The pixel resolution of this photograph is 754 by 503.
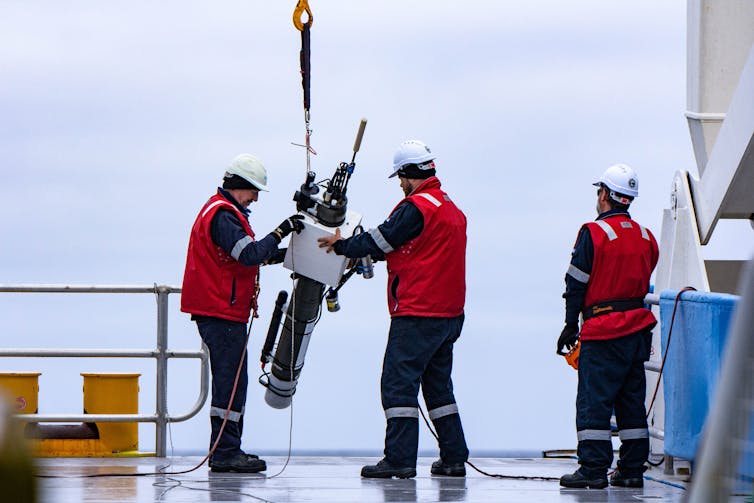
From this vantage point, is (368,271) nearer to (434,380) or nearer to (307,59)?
(434,380)

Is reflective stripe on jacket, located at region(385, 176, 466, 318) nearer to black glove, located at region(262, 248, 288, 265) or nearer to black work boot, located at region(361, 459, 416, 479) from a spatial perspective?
black glove, located at region(262, 248, 288, 265)

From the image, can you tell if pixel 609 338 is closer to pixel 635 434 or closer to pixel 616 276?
pixel 616 276

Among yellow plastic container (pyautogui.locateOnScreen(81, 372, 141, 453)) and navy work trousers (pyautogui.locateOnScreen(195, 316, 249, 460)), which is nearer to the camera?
navy work trousers (pyautogui.locateOnScreen(195, 316, 249, 460))

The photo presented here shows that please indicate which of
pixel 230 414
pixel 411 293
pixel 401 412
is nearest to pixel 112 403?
pixel 230 414

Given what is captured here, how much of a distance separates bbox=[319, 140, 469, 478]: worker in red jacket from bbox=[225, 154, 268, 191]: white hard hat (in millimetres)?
733

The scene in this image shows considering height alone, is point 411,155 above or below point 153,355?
above

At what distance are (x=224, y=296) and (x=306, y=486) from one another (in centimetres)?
153

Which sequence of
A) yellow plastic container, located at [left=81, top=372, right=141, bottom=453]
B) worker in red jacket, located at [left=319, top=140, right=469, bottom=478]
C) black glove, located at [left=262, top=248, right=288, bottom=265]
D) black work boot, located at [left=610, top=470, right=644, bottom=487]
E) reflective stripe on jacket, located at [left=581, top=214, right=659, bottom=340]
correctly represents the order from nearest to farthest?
1. reflective stripe on jacket, located at [left=581, top=214, right=659, bottom=340]
2. black work boot, located at [left=610, top=470, right=644, bottom=487]
3. worker in red jacket, located at [left=319, top=140, right=469, bottom=478]
4. black glove, located at [left=262, top=248, right=288, bottom=265]
5. yellow plastic container, located at [left=81, top=372, right=141, bottom=453]

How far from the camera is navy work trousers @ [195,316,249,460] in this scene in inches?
A: 338

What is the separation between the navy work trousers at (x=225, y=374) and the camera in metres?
8.59

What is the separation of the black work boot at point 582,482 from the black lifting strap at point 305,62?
10.3 feet

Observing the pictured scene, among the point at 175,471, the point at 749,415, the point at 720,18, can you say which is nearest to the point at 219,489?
the point at 175,471

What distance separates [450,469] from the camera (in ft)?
28.3

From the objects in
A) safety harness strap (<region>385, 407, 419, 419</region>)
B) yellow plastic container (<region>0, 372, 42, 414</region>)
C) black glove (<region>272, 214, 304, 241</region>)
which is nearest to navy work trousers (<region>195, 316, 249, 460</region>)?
black glove (<region>272, 214, 304, 241</region>)
